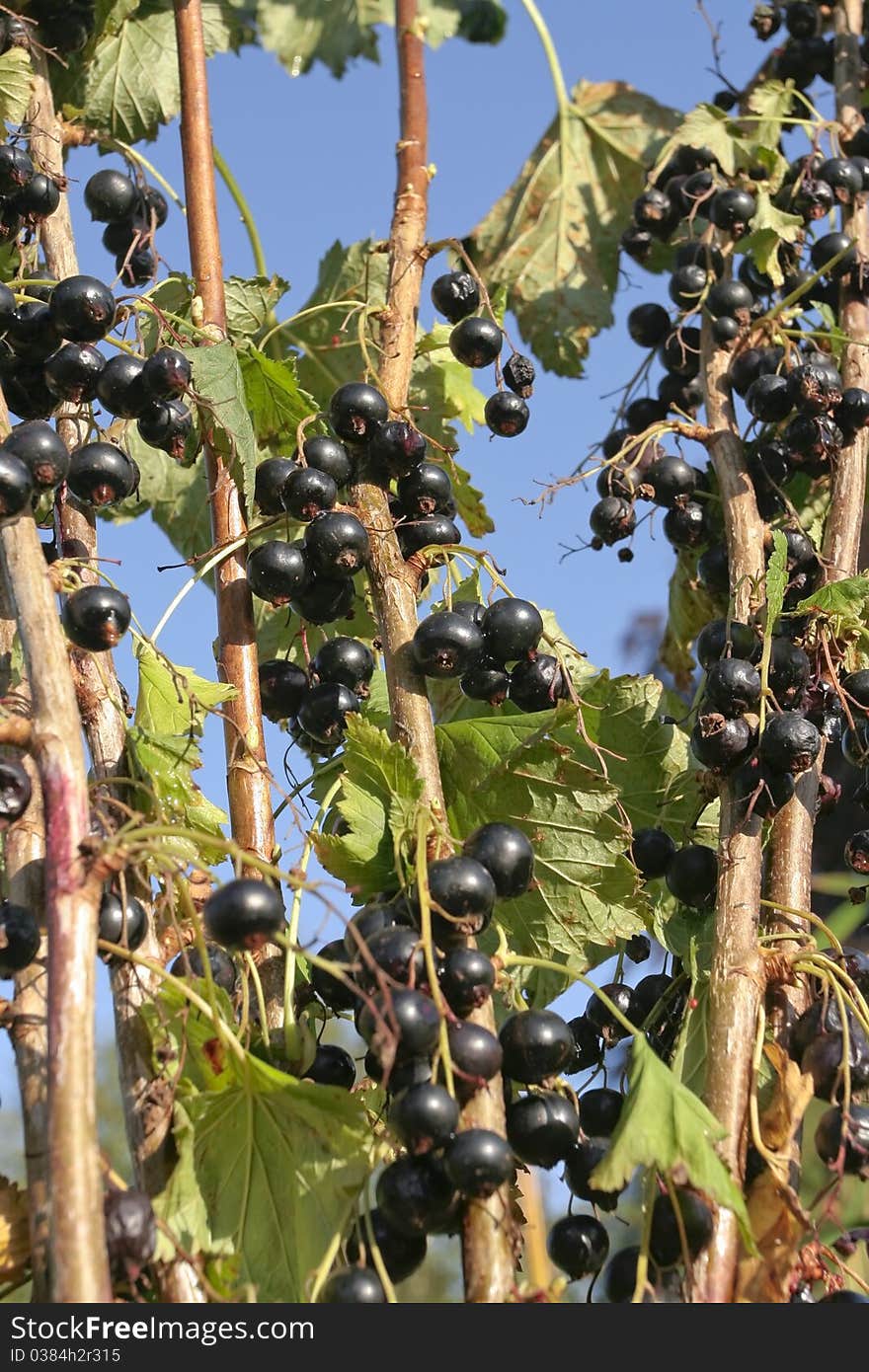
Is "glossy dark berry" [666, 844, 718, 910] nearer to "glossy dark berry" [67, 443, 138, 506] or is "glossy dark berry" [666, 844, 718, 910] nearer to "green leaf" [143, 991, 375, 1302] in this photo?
"green leaf" [143, 991, 375, 1302]

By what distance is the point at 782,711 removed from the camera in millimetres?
1944

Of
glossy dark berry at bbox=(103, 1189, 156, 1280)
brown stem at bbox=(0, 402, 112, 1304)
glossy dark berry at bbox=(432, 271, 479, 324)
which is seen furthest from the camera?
glossy dark berry at bbox=(432, 271, 479, 324)

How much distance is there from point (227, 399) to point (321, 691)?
420 mm

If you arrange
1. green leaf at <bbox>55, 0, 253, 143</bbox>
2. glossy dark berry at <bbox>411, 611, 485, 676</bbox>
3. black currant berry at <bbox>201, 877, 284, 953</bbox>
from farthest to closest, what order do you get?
green leaf at <bbox>55, 0, 253, 143</bbox> → glossy dark berry at <bbox>411, 611, 485, 676</bbox> → black currant berry at <bbox>201, 877, 284, 953</bbox>

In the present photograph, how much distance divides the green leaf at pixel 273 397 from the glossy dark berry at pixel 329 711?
0.41 metres

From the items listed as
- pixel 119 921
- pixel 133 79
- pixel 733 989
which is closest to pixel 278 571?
pixel 119 921

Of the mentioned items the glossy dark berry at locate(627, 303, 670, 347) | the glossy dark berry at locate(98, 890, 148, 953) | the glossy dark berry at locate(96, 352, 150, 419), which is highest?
the glossy dark berry at locate(627, 303, 670, 347)

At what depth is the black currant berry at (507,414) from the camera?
210 cm

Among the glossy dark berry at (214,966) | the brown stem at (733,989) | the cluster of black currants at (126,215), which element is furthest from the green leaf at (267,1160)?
the cluster of black currants at (126,215)

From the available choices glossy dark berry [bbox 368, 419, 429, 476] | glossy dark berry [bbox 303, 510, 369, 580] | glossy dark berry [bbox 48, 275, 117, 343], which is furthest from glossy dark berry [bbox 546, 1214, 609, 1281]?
glossy dark berry [bbox 48, 275, 117, 343]

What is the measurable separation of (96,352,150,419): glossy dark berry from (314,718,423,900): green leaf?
508 mm

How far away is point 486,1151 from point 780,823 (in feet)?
2.54

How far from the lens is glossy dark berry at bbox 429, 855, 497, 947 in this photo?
1.51 m

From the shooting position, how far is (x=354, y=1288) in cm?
135
